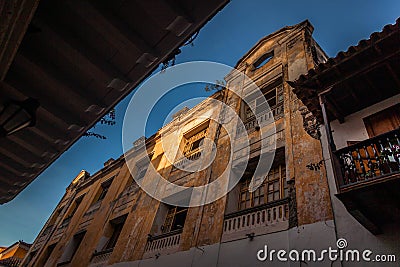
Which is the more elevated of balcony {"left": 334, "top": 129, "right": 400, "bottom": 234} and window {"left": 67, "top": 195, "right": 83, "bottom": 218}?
window {"left": 67, "top": 195, "right": 83, "bottom": 218}

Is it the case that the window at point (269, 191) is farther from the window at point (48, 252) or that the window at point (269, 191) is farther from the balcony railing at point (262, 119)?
the window at point (48, 252)

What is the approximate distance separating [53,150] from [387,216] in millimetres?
5402

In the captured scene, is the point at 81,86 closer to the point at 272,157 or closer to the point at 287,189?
the point at 287,189

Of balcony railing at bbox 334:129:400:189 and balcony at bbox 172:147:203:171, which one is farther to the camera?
balcony at bbox 172:147:203:171

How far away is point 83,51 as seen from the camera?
90.4 inches

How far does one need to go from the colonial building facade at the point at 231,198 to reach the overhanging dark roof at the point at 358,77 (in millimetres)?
1018

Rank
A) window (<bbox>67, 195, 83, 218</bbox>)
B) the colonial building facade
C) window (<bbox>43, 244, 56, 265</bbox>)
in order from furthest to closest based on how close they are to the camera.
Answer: window (<bbox>67, 195, 83, 218</bbox>) → window (<bbox>43, 244, 56, 265</bbox>) → the colonial building facade

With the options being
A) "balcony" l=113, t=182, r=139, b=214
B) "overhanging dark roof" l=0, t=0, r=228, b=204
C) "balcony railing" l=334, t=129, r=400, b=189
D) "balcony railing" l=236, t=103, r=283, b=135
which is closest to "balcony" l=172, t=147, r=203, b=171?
"balcony railing" l=236, t=103, r=283, b=135

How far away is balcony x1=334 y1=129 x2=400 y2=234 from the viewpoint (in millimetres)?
4223

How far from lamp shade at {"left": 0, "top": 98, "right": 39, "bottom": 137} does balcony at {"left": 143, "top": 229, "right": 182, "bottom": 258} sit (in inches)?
285

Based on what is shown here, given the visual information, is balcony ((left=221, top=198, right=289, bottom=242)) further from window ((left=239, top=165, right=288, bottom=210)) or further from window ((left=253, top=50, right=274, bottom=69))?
window ((left=253, top=50, right=274, bottom=69))

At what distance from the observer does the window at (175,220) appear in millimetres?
10172

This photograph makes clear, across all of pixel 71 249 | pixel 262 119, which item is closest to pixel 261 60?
pixel 262 119

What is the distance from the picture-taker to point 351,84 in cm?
620
